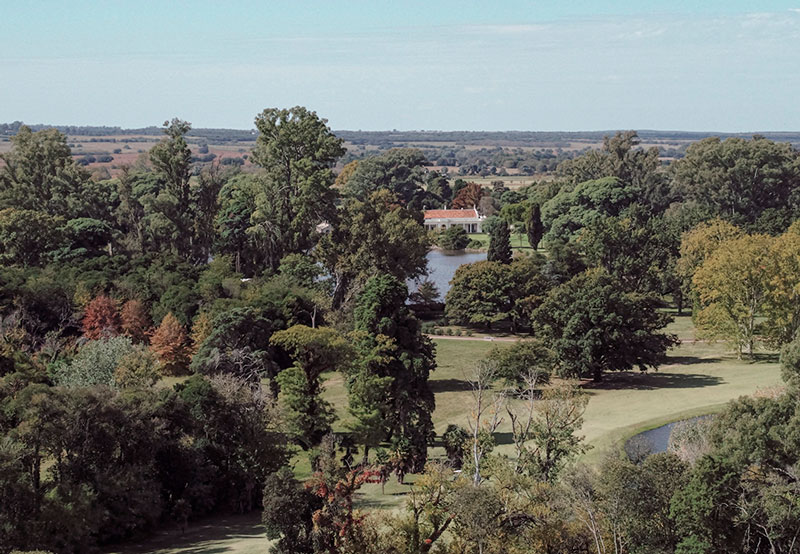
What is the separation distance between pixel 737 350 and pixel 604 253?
1461cm

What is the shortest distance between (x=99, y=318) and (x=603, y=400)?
25.1 metres

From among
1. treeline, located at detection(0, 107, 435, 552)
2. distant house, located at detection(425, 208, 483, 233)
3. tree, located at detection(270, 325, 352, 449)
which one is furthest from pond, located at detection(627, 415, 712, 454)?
distant house, located at detection(425, 208, 483, 233)

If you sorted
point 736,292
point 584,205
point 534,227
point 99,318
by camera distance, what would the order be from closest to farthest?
1. point 99,318
2. point 736,292
3. point 534,227
4. point 584,205

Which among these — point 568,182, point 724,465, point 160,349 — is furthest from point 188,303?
point 568,182

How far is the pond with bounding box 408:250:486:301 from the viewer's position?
85.3 meters

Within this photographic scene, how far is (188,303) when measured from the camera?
52.8m

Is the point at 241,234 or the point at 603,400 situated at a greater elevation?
the point at 241,234

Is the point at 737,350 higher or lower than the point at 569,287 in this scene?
lower

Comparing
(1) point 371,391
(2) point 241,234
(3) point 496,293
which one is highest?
(2) point 241,234

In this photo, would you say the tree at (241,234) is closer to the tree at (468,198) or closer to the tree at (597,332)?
the tree at (597,332)

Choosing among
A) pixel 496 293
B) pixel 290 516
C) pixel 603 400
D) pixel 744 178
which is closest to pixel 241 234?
pixel 496 293

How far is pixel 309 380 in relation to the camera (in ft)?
127

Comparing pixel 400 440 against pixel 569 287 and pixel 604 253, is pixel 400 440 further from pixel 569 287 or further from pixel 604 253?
pixel 604 253

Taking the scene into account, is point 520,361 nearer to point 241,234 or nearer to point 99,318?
point 99,318
